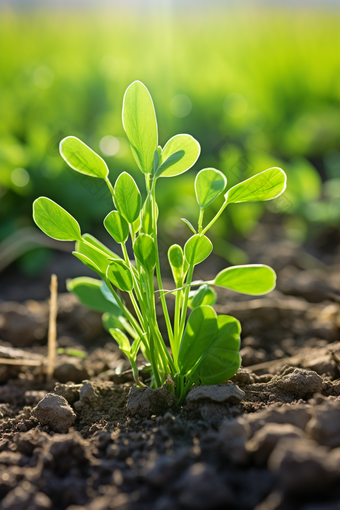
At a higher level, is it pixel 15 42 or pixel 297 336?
pixel 15 42

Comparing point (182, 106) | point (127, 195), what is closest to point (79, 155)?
point (127, 195)

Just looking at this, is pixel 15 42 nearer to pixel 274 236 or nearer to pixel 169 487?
pixel 274 236

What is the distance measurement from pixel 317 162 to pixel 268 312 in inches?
113

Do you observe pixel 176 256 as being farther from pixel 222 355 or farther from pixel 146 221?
pixel 222 355

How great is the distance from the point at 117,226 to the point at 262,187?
11.0 inches

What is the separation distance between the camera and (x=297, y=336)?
1.46 m

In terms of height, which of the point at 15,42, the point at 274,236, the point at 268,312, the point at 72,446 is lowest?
the point at 274,236

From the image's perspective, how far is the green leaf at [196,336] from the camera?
0.91 meters

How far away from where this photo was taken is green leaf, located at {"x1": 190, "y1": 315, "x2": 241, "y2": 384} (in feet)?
3.02

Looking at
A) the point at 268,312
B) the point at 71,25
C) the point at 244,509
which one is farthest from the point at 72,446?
the point at 71,25

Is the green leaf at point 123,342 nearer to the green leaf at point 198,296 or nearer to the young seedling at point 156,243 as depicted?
the young seedling at point 156,243

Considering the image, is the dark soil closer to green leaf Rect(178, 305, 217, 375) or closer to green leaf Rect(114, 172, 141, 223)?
green leaf Rect(178, 305, 217, 375)

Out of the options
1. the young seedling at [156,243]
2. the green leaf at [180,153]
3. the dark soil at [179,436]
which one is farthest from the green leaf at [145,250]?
the dark soil at [179,436]

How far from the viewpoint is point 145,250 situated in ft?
2.83
